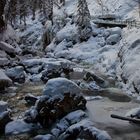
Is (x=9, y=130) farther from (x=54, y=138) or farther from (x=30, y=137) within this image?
(x=54, y=138)

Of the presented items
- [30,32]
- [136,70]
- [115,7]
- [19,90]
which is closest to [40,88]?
[19,90]

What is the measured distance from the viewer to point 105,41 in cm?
3509

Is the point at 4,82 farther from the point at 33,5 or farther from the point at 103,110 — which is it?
the point at 33,5

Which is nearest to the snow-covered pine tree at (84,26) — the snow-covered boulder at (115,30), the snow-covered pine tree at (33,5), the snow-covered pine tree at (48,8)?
the snow-covered boulder at (115,30)

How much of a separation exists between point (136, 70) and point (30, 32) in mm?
36835

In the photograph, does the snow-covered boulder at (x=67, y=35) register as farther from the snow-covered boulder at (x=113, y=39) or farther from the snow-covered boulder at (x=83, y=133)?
the snow-covered boulder at (x=83, y=133)

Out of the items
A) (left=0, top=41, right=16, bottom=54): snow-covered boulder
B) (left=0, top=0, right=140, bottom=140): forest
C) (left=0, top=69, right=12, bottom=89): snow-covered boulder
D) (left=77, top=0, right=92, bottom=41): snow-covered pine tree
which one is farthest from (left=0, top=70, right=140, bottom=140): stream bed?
(left=77, top=0, right=92, bottom=41): snow-covered pine tree

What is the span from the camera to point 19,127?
12.8m

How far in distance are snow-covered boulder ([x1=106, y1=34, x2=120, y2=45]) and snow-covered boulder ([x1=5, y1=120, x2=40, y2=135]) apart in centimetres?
2163

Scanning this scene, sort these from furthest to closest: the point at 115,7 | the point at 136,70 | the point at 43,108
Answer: the point at 115,7
the point at 136,70
the point at 43,108

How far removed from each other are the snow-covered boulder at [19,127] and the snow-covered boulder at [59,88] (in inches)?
53.9

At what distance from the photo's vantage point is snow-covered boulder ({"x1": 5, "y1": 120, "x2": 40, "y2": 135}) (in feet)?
41.2

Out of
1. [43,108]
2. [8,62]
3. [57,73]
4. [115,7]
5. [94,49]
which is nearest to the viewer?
[43,108]

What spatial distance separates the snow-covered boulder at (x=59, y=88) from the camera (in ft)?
45.3
